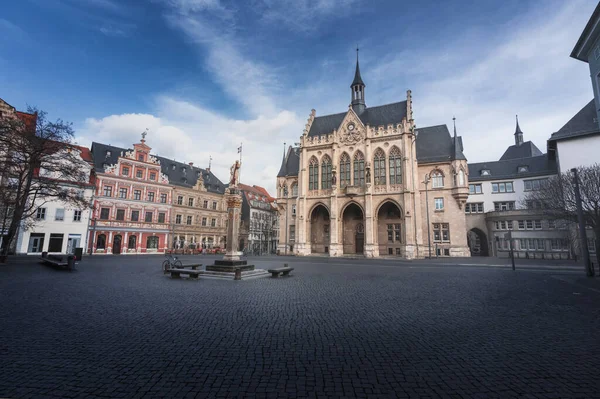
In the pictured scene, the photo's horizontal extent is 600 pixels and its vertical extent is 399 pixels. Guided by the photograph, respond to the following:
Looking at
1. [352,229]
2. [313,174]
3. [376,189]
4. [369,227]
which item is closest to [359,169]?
[376,189]

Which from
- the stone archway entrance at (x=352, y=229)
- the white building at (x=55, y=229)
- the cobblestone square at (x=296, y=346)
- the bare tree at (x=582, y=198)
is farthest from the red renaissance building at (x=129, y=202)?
the bare tree at (x=582, y=198)

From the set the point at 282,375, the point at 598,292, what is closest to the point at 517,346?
the point at 282,375

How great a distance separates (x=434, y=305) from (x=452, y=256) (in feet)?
99.7

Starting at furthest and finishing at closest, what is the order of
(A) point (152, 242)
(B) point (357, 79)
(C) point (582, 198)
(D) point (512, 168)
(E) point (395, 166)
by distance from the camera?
(B) point (357, 79), (A) point (152, 242), (D) point (512, 168), (E) point (395, 166), (C) point (582, 198)

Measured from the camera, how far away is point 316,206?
135 ft

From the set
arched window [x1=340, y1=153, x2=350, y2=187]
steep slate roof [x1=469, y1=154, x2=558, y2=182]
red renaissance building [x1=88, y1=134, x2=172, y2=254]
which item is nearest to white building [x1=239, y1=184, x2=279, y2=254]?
red renaissance building [x1=88, y1=134, x2=172, y2=254]

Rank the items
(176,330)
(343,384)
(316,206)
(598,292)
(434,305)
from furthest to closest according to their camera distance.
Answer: (316,206), (598,292), (434,305), (176,330), (343,384)

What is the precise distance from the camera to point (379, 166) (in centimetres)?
3809

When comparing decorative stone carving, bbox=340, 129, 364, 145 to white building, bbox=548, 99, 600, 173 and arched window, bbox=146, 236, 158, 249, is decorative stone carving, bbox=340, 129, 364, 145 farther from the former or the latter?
arched window, bbox=146, 236, 158, 249

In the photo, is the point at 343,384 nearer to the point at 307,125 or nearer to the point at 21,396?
the point at 21,396

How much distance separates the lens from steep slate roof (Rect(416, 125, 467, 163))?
119 feet

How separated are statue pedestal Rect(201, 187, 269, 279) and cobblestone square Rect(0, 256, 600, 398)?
5.95 meters

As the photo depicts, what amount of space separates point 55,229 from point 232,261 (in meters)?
33.2

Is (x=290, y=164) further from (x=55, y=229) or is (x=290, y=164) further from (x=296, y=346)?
(x=296, y=346)
